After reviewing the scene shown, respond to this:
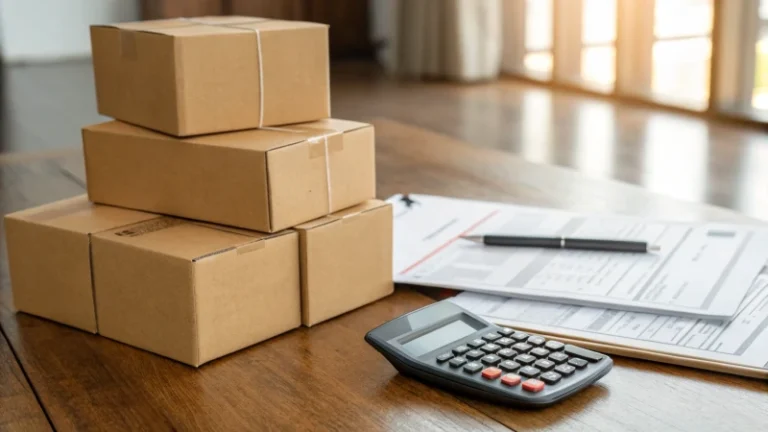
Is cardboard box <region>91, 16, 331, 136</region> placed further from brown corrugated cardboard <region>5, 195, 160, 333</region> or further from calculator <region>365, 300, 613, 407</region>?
calculator <region>365, 300, 613, 407</region>

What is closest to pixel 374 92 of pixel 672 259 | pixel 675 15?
pixel 675 15

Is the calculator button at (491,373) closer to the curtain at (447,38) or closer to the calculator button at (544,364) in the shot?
the calculator button at (544,364)

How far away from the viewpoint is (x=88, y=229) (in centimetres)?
79

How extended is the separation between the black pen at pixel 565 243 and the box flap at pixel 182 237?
10.5 inches

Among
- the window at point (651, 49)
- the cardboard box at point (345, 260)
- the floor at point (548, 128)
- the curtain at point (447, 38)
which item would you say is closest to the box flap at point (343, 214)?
the cardboard box at point (345, 260)

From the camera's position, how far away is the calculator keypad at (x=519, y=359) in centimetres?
62

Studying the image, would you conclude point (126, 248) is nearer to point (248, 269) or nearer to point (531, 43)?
point (248, 269)

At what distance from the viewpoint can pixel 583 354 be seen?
25.9 inches

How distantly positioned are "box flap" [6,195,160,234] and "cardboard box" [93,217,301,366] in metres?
0.02

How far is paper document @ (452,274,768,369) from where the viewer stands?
688mm

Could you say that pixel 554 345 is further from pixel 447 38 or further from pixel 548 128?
Answer: pixel 447 38

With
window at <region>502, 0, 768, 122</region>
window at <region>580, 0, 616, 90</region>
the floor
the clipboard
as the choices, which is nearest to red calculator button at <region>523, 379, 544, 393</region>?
the clipboard

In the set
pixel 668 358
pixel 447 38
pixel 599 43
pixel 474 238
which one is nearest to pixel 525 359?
pixel 668 358

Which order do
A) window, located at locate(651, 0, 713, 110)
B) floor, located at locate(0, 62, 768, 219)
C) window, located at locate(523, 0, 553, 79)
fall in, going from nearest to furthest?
floor, located at locate(0, 62, 768, 219), window, located at locate(651, 0, 713, 110), window, located at locate(523, 0, 553, 79)
